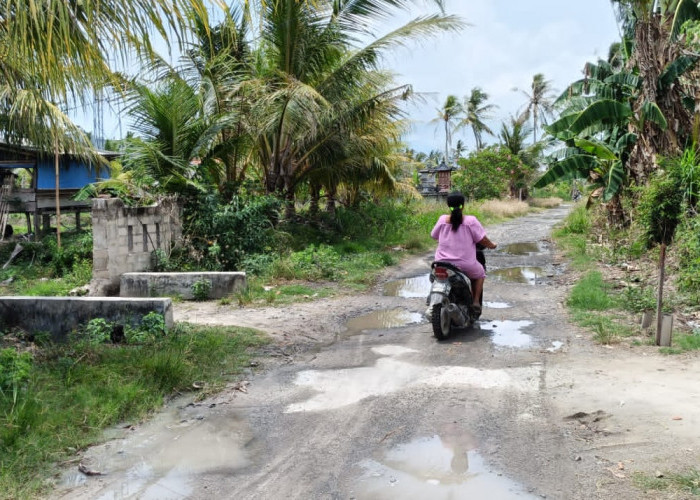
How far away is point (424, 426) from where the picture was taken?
13.5 feet

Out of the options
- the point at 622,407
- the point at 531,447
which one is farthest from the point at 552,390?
the point at 531,447

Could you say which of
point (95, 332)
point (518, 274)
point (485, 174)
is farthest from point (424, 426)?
point (485, 174)

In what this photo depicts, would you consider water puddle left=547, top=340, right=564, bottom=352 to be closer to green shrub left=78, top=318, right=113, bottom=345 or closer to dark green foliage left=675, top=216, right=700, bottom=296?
dark green foliage left=675, top=216, right=700, bottom=296

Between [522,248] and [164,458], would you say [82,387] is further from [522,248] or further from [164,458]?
[522,248]

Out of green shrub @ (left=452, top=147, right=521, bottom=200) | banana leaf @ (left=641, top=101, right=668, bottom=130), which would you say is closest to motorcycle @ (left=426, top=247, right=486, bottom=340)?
banana leaf @ (left=641, top=101, right=668, bottom=130)

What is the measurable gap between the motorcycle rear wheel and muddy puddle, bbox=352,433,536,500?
2.55 metres

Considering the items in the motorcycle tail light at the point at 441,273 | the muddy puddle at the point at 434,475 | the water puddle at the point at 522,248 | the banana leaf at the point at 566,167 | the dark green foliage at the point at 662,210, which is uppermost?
the banana leaf at the point at 566,167

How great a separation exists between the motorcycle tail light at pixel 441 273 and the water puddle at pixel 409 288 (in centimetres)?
294

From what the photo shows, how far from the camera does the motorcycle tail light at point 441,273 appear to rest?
6566 millimetres

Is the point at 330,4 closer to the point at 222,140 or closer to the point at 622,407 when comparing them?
the point at 222,140

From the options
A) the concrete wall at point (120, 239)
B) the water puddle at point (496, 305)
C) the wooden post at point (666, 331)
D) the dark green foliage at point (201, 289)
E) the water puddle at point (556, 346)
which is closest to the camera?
the wooden post at point (666, 331)

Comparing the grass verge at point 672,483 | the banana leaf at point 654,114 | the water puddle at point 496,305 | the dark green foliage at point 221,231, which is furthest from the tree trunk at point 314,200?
the grass verge at point 672,483

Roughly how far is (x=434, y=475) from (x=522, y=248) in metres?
13.9

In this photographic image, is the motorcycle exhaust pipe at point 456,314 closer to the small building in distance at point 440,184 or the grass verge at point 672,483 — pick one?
the grass verge at point 672,483
